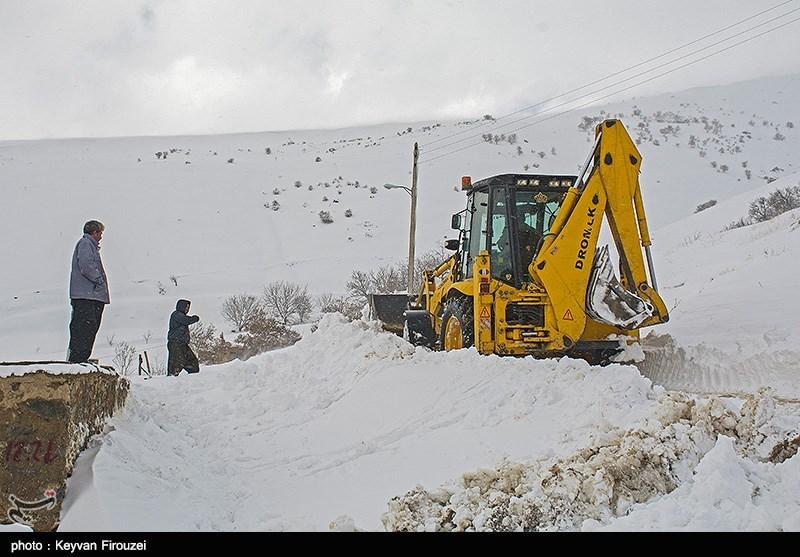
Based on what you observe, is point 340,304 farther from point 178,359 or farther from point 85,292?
point 85,292

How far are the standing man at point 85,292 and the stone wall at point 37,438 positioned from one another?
2.85 metres

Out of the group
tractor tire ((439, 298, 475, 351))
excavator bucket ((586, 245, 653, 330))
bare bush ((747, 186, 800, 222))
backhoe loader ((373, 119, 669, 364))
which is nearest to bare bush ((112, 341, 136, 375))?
tractor tire ((439, 298, 475, 351))

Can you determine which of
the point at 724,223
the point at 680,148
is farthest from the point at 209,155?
the point at 724,223

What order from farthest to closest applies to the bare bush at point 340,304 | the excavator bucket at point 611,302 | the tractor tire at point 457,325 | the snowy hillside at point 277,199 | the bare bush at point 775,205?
the snowy hillside at point 277,199, the bare bush at point 775,205, the bare bush at point 340,304, the tractor tire at point 457,325, the excavator bucket at point 611,302

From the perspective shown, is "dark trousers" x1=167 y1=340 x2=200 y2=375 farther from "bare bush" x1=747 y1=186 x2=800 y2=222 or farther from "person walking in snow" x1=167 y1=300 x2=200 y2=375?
"bare bush" x1=747 y1=186 x2=800 y2=222

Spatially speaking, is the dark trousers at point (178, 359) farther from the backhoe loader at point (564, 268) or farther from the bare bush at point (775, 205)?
the bare bush at point (775, 205)

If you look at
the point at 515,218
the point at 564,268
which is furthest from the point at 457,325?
the point at 564,268

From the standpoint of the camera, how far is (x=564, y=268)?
26.4ft

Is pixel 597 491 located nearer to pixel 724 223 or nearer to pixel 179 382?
pixel 179 382

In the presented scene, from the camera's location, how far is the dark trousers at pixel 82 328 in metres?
7.31

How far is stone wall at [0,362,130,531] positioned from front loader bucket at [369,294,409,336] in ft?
24.7

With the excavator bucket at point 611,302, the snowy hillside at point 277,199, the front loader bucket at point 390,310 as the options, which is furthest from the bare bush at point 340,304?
the excavator bucket at point 611,302

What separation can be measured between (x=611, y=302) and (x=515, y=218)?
68.5 inches

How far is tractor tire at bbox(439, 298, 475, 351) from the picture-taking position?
877 cm
